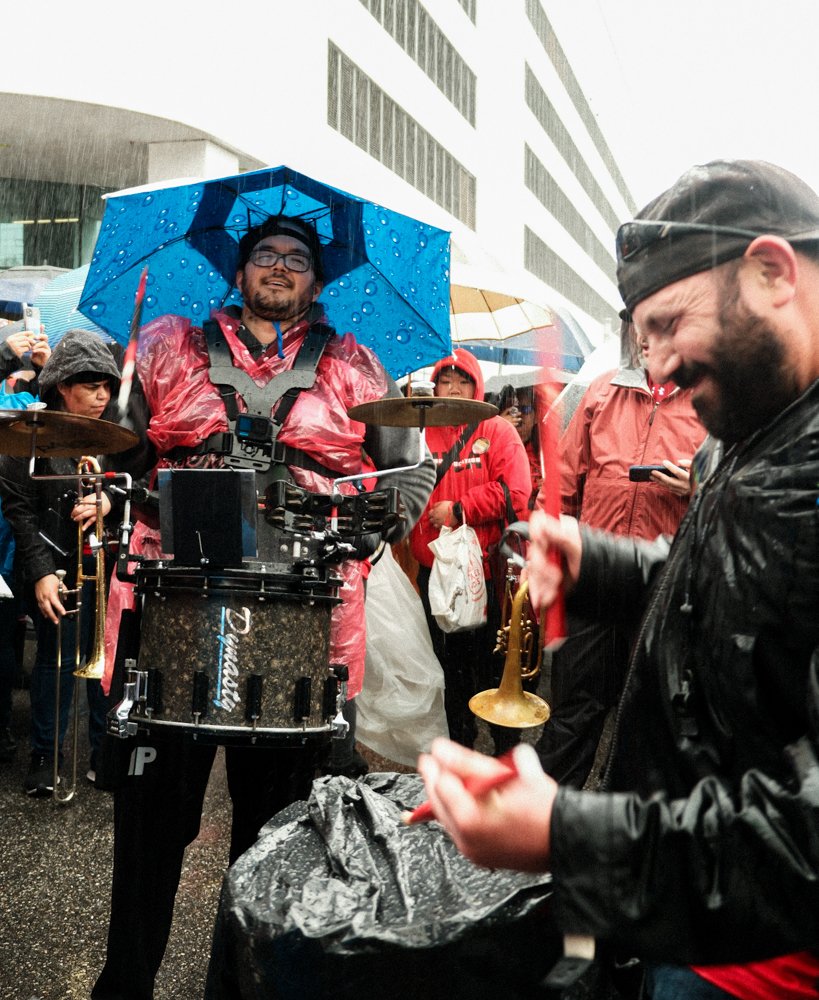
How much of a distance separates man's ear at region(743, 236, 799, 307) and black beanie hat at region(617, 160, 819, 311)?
0.02 m

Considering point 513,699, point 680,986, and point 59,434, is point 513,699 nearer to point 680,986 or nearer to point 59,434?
point 59,434

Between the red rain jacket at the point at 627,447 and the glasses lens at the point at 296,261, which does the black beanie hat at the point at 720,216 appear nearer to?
the glasses lens at the point at 296,261

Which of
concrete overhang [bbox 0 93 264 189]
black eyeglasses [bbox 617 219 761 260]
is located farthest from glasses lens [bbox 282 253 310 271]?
concrete overhang [bbox 0 93 264 189]

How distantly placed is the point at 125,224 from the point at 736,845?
3417 millimetres

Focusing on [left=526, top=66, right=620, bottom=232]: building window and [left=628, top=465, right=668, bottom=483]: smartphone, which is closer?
[left=628, top=465, right=668, bottom=483]: smartphone

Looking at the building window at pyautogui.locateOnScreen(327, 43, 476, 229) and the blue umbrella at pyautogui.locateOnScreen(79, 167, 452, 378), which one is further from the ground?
the building window at pyautogui.locateOnScreen(327, 43, 476, 229)

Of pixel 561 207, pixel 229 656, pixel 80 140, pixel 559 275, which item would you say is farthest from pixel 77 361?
pixel 559 275

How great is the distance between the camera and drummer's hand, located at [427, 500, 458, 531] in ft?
17.0

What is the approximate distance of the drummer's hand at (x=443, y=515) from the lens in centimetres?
520

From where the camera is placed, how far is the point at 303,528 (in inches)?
107

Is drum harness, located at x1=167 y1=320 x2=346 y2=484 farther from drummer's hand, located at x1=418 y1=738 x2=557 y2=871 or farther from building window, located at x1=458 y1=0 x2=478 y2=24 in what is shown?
building window, located at x1=458 y1=0 x2=478 y2=24

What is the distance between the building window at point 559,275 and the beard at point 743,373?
27.6m

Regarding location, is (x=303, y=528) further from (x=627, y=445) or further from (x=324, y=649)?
(x=627, y=445)

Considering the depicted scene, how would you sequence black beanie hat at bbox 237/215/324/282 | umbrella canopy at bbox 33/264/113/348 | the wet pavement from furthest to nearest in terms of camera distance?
umbrella canopy at bbox 33/264/113/348
black beanie hat at bbox 237/215/324/282
the wet pavement
